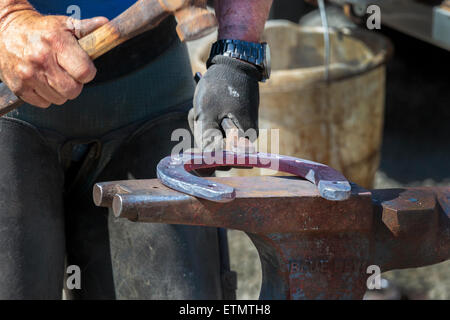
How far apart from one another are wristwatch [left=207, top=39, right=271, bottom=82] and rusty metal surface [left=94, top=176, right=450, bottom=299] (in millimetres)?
324

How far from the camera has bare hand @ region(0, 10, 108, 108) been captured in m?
1.26

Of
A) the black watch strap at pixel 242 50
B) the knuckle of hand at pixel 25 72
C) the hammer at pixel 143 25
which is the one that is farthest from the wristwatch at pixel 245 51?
the knuckle of hand at pixel 25 72

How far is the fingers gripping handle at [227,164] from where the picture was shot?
1037 mm

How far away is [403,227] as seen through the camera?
1.15 meters

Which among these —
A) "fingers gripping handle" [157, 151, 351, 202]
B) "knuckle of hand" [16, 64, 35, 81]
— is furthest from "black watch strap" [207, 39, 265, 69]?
"knuckle of hand" [16, 64, 35, 81]

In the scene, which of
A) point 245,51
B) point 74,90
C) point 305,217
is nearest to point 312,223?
point 305,217

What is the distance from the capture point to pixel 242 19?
1.41 m

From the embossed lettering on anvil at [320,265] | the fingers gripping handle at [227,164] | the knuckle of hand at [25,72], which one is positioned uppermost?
the knuckle of hand at [25,72]

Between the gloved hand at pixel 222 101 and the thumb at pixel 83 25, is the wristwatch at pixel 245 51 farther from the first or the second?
the thumb at pixel 83 25

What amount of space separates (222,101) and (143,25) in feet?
0.74

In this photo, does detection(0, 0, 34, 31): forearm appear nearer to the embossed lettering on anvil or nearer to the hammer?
the hammer

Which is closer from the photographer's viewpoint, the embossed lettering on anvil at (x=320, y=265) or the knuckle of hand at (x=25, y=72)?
the embossed lettering on anvil at (x=320, y=265)

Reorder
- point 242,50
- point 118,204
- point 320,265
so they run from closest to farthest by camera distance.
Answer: point 118,204, point 320,265, point 242,50

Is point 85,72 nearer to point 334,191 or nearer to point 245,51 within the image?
point 245,51
